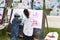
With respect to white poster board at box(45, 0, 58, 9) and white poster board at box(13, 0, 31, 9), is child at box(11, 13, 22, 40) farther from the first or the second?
white poster board at box(45, 0, 58, 9)

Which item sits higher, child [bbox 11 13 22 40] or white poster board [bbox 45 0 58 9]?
white poster board [bbox 45 0 58 9]

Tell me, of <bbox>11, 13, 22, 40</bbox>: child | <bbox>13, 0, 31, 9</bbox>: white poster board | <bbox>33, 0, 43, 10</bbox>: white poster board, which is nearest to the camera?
<bbox>11, 13, 22, 40</bbox>: child

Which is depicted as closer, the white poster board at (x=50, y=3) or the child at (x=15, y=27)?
the child at (x=15, y=27)

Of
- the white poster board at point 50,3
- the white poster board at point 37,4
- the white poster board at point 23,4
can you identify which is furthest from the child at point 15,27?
the white poster board at point 50,3

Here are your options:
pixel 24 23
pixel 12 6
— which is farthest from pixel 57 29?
pixel 12 6

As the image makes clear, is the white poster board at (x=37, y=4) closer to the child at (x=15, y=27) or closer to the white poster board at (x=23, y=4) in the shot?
the white poster board at (x=23, y=4)

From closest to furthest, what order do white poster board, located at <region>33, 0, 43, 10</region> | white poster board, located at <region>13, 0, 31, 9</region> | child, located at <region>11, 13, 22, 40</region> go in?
child, located at <region>11, 13, 22, 40</region> < white poster board, located at <region>13, 0, 31, 9</region> < white poster board, located at <region>33, 0, 43, 10</region>

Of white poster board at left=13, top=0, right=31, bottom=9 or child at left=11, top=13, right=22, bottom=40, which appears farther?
white poster board at left=13, top=0, right=31, bottom=9

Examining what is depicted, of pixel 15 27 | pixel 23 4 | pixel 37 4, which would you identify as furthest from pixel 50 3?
pixel 15 27

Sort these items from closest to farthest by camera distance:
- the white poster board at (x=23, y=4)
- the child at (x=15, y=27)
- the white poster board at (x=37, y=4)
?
the child at (x=15, y=27), the white poster board at (x=23, y=4), the white poster board at (x=37, y=4)

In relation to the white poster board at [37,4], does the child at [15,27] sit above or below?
below

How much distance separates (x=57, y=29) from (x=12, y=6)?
5.41 ft

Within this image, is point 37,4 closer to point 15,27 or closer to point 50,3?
point 50,3

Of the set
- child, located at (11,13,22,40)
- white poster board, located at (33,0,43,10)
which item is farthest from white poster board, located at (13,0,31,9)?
child, located at (11,13,22,40)
